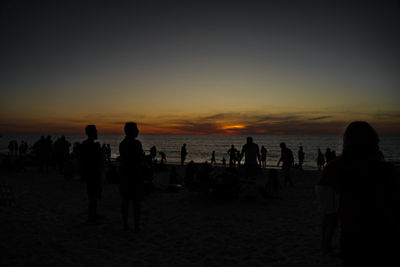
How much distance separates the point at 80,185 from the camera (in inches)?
A: 463

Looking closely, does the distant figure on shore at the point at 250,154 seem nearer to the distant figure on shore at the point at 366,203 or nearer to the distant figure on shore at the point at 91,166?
the distant figure on shore at the point at 91,166

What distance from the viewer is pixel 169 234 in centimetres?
550

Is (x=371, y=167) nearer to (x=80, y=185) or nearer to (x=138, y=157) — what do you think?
(x=138, y=157)

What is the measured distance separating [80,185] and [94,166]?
7.11 m

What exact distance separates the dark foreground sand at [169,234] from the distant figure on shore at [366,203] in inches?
101

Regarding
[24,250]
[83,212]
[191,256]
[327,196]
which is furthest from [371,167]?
[83,212]

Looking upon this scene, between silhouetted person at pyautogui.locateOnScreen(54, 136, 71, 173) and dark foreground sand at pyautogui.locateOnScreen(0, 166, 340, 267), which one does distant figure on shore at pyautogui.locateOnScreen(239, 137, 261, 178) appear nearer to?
dark foreground sand at pyautogui.locateOnScreen(0, 166, 340, 267)

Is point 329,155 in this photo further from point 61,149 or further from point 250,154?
point 61,149

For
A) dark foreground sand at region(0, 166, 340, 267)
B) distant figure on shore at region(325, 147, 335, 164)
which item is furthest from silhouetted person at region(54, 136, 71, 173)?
distant figure on shore at region(325, 147, 335, 164)

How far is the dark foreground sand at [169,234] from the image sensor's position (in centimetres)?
412

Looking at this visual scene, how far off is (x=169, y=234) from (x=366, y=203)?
4.50 metres

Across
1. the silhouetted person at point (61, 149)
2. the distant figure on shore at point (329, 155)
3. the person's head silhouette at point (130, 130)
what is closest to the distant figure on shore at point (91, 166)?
the person's head silhouette at point (130, 130)

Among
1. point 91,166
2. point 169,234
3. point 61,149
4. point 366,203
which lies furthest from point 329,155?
point 61,149

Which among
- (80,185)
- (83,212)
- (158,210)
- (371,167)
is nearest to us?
(371,167)
